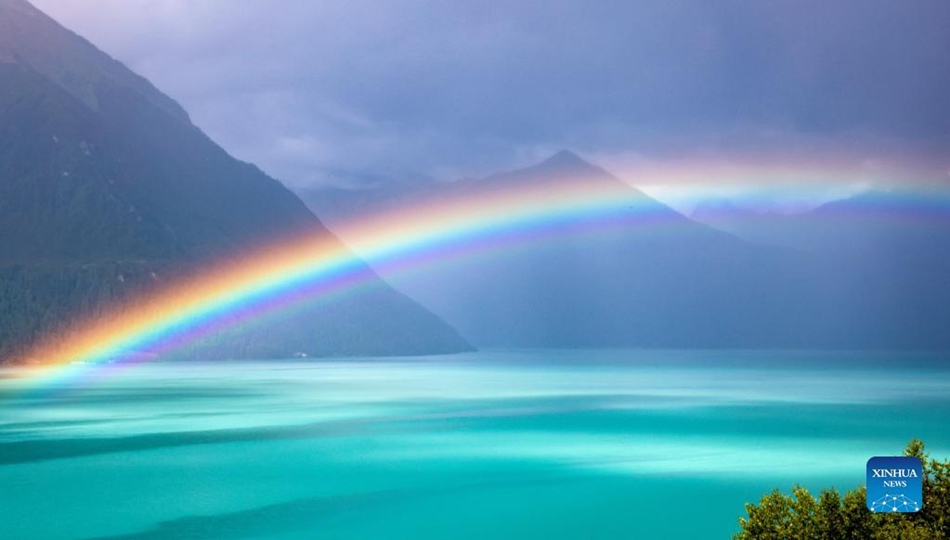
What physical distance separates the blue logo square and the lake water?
21.3m

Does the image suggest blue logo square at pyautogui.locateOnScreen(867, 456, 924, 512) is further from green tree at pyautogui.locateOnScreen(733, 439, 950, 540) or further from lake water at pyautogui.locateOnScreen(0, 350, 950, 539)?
lake water at pyautogui.locateOnScreen(0, 350, 950, 539)

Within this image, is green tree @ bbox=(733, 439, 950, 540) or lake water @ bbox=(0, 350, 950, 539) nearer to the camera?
green tree @ bbox=(733, 439, 950, 540)

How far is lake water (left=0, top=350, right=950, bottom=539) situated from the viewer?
36.5 metres

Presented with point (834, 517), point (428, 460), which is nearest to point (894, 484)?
point (834, 517)

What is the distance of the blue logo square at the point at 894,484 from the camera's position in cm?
1307

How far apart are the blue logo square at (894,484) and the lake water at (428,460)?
21326mm

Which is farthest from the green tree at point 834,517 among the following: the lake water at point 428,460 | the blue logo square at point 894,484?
the lake water at point 428,460

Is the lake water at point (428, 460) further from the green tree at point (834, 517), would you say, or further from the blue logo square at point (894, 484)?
the blue logo square at point (894, 484)

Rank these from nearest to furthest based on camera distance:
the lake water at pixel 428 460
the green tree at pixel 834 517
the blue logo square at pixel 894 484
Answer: the blue logo square at pixel 894 484 < the green tree at pixel 834 517 < the lake water at pixel 428 460

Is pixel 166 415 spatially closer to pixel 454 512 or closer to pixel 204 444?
pixel 204 444

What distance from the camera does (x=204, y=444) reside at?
6069cm

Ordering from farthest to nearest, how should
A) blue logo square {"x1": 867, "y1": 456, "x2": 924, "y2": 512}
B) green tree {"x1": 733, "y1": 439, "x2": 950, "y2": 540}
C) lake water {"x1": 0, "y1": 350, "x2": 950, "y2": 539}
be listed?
lake water {"x1": 0, "y1": 350, "x2": 950, "y2": 539}
green tree {"x1": 733, "y1": 439, "x2": 950, "y2": 540}
blue logo square {"x1": 867, "y1": 456, "x2": 924, "y2": 512}

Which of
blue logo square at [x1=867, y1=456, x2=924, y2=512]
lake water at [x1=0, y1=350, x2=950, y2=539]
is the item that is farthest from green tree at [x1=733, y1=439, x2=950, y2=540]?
lake water at [x1=0, y1=350, x2=950, y2=539]

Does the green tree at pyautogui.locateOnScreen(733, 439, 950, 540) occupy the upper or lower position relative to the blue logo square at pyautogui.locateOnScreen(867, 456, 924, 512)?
lower
